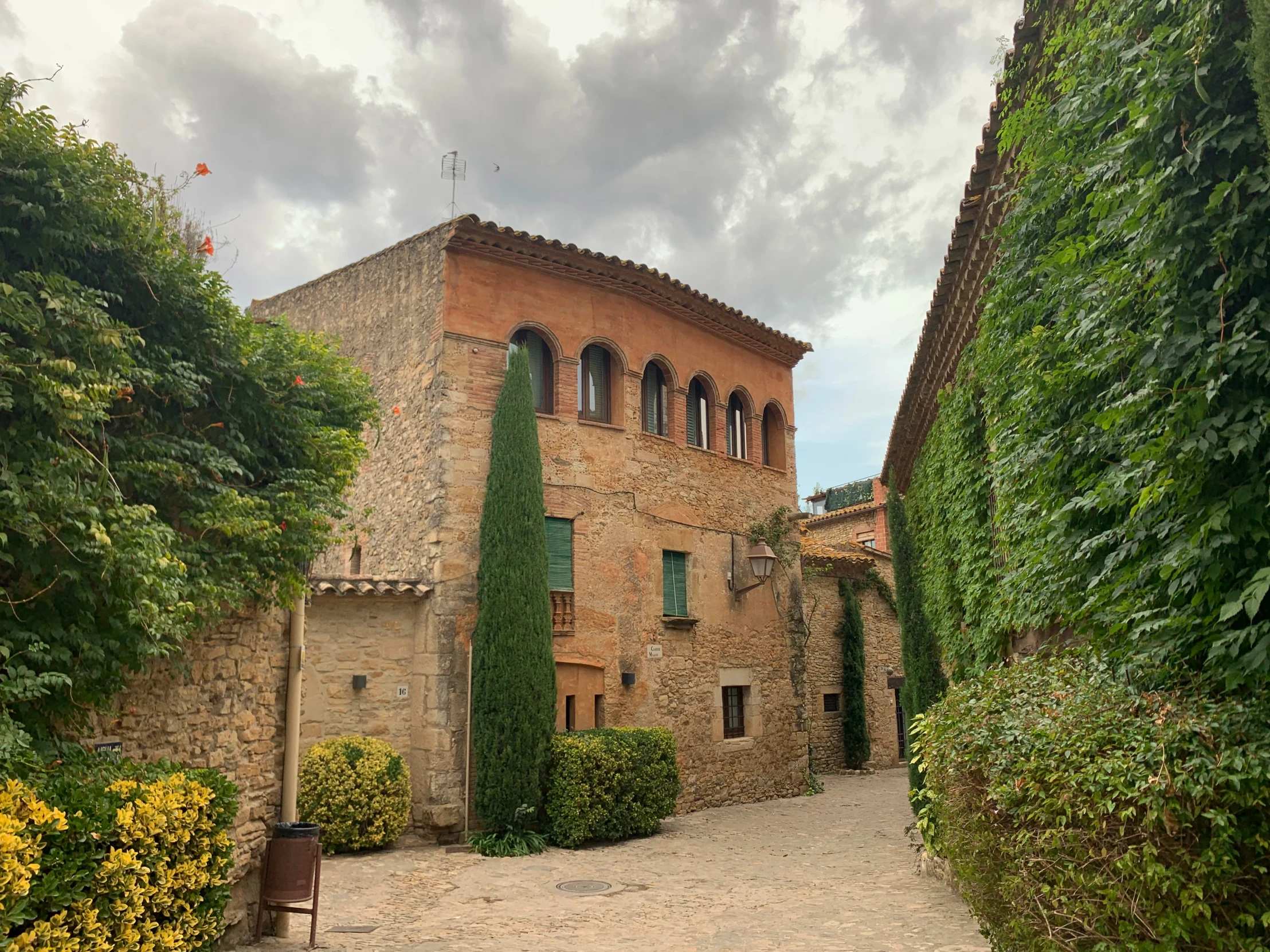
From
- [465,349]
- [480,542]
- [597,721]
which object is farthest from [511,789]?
[465,349]

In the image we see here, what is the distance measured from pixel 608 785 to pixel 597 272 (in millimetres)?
8476

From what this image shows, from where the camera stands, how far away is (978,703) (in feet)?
19.3

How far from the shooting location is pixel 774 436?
20031 millimetres

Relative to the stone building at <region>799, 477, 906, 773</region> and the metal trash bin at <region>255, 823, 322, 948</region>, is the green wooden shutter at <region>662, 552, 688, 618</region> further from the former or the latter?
the metal trash bin at <region>255, 823, 322, 948</region>

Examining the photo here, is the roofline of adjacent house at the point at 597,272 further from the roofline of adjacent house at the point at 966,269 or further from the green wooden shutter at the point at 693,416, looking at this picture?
the roofline of adjacent house at the point at 966,269

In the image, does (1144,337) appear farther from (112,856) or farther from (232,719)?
(232,719)

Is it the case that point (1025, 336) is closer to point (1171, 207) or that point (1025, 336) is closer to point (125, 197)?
point (1171, 207)

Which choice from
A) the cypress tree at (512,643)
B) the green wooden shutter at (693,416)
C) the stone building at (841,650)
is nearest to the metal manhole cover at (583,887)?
the cypress tree at (512,643)

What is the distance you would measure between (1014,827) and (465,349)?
11259 mm

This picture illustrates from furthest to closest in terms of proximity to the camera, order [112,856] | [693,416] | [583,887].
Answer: [693,416], [583,887], [112,856]

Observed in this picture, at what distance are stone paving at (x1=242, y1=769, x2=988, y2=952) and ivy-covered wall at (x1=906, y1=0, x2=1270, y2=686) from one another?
3.60m

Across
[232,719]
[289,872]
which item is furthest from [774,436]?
[289,872]

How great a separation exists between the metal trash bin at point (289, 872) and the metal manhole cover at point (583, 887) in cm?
306

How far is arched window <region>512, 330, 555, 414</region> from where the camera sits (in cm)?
1533
